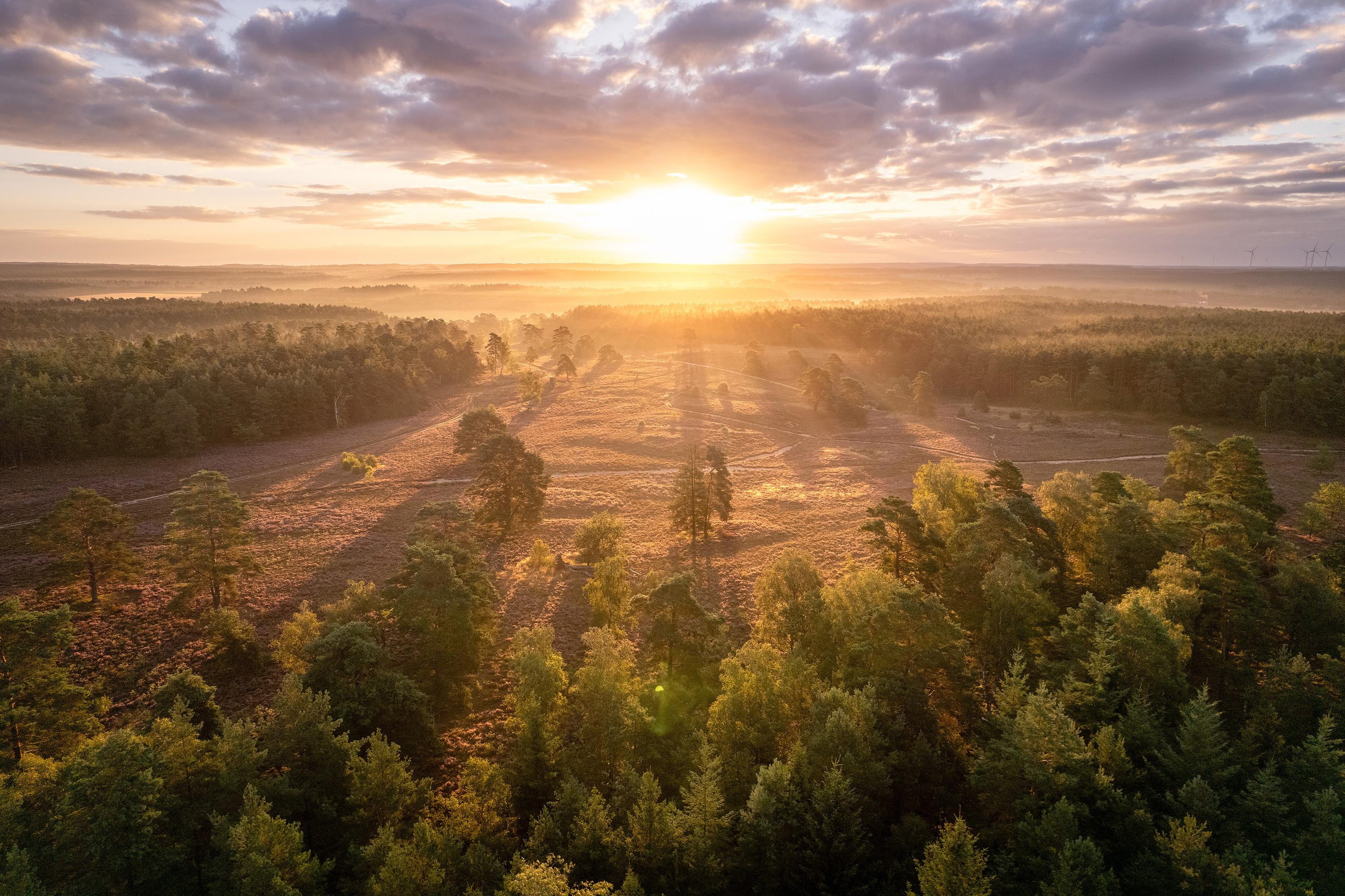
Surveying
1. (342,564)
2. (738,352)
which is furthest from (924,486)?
(738,352)

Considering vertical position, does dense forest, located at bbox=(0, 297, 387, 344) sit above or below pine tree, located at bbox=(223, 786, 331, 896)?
above

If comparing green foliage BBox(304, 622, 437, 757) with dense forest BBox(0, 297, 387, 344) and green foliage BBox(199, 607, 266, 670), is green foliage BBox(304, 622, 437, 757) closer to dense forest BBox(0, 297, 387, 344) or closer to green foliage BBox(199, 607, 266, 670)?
green foliage BBox(199, 607, 266, 670)

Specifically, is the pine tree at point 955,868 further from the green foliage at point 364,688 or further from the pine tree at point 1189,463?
the pine tree at point 1189,463

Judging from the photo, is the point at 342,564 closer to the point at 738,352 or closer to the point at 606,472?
the point at 606,472

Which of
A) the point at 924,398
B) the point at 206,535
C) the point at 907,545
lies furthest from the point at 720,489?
the point at 924,398

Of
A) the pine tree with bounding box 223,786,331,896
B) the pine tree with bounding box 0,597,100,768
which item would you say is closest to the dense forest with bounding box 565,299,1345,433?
the pine tree with bounding box 223,786,331,896

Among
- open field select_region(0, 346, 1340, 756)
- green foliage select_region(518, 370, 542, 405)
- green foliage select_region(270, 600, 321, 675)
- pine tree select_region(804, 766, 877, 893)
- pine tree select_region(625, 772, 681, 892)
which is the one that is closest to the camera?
pine tree select_region(804, 766, 877, 893)

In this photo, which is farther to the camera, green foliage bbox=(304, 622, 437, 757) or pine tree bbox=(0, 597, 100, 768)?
green foliage bbox=(304, 622, 437, 757)
